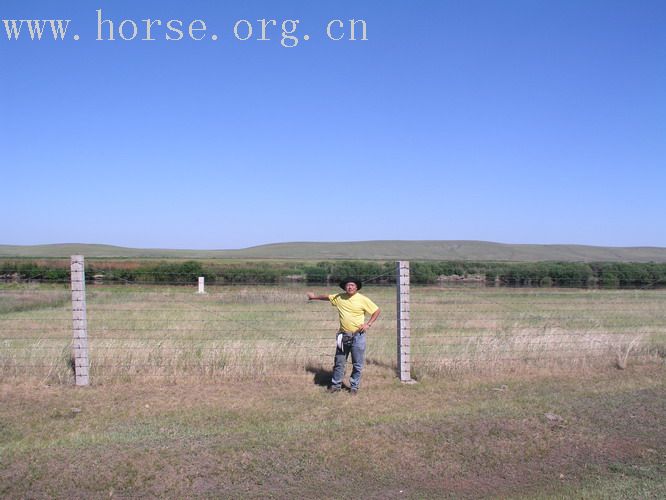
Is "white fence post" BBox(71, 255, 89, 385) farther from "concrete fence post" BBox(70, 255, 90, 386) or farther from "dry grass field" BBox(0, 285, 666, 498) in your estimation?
"dry grass field" BBox(0, 285, 666, 498)

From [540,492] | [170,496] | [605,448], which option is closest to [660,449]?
[605,448]

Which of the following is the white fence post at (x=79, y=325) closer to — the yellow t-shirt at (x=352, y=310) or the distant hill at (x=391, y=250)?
the yellow t-shirt at (x=352, y=310)

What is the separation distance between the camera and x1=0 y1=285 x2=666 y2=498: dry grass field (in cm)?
514

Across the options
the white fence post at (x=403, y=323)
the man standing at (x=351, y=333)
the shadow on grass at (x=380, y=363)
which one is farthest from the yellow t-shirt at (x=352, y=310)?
the shadow on grass at (x=380, y=363)

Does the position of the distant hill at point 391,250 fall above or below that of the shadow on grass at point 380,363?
above

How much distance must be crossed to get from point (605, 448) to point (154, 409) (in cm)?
505

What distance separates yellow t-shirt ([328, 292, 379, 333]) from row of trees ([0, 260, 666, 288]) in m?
1.35

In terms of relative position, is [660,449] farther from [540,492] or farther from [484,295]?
[484,295]

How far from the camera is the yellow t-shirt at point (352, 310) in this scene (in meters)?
8.30

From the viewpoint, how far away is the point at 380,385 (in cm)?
865

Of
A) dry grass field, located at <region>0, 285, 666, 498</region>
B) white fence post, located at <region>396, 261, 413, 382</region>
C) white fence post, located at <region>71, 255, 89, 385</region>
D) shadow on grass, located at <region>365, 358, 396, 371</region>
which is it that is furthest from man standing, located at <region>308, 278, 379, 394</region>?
white fence post, located at <region>71, 255, 89, 385</region>

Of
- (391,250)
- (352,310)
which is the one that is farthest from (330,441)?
(391,250)

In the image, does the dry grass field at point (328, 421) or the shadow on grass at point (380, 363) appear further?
the shadow on grass at point (380, 363)

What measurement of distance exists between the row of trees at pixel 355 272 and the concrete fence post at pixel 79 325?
48.9 inches
